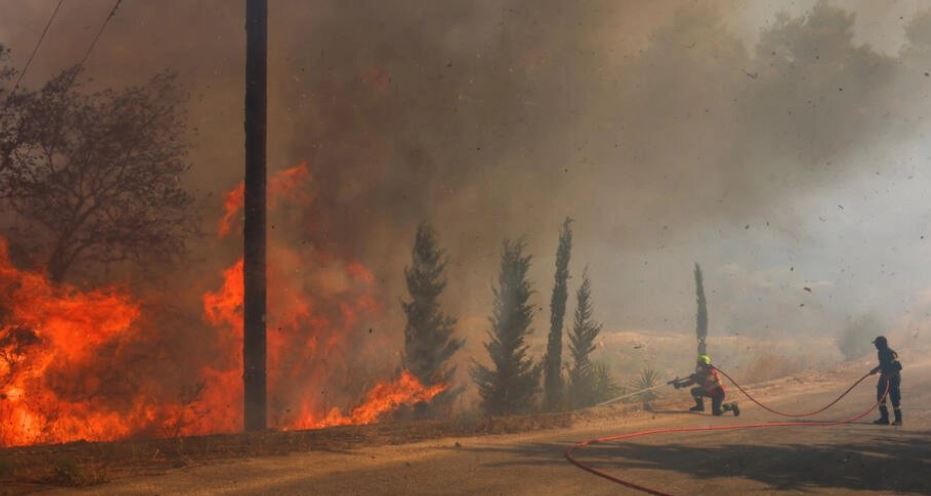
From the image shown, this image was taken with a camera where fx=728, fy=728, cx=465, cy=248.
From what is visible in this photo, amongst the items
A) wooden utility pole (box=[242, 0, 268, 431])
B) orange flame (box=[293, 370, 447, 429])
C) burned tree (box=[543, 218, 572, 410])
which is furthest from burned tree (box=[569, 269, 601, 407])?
wooden utility pole (box=[242, 0, 268, 431])

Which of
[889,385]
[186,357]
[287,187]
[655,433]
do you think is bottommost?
[655,433]

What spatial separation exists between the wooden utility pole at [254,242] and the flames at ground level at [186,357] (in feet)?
4.56

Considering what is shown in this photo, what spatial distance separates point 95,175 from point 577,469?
1538cm

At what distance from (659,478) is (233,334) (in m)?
14.0

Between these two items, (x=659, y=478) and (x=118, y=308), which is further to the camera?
(x=118, y=308)

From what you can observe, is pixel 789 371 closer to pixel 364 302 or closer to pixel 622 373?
pixel 622 373

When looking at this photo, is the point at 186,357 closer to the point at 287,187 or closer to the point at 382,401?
the point at 382,401

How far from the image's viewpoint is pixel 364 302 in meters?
25.2

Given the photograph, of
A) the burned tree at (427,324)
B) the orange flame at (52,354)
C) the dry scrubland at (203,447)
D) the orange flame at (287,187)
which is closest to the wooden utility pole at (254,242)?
the orange flame at (52,354)

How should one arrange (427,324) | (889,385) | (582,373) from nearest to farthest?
(889,385)
(427,324)
(582,373)

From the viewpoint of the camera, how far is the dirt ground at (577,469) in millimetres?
8359

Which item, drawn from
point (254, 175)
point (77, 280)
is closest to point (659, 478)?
point (254, 175)

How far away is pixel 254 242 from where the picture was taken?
16.1m

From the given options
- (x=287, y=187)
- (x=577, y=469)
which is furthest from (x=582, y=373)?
(x=577, y=469)
